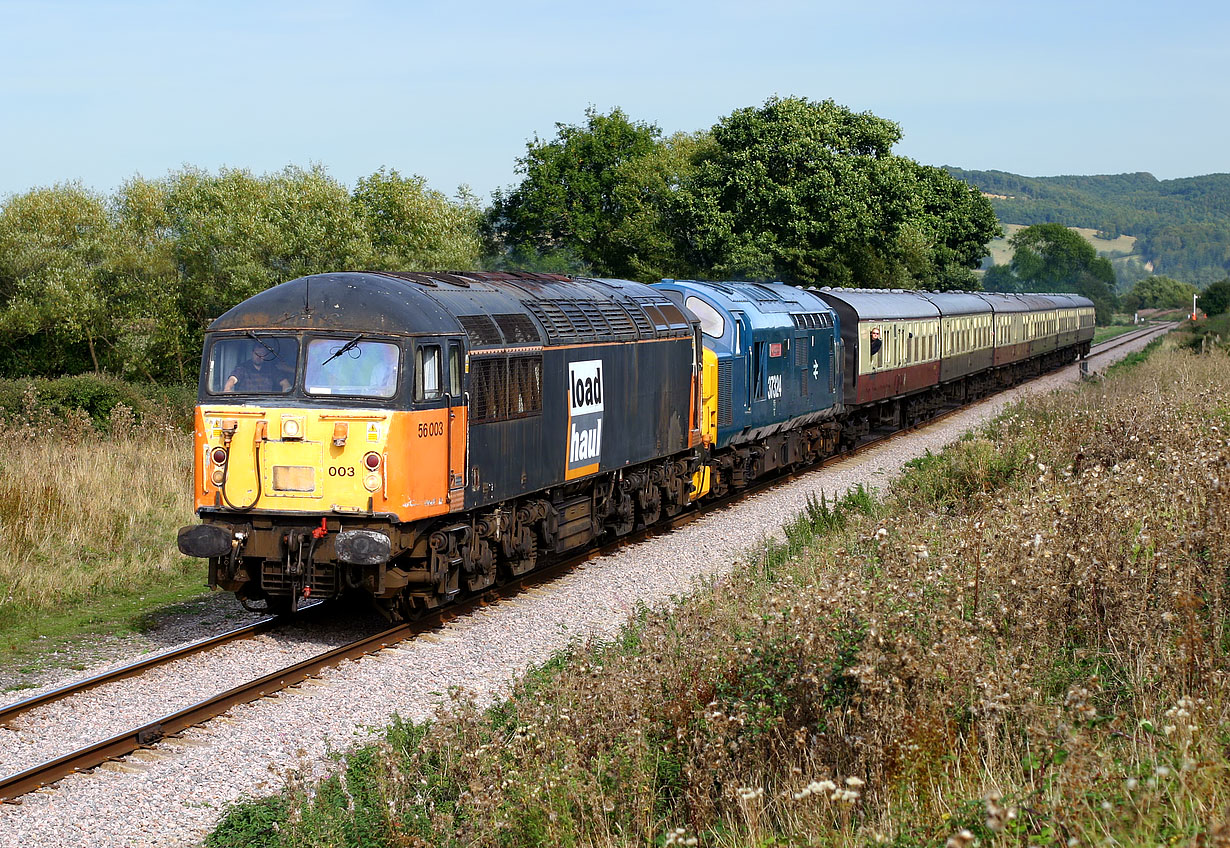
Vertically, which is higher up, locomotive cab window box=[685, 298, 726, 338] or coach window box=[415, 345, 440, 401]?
locomotive cab window box=[685, 298, 726, 338]

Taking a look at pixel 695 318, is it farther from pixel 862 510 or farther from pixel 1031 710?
pixel 1031 710

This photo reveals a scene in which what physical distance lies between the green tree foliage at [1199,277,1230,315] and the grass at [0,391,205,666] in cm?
7896

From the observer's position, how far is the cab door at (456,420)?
11.3m

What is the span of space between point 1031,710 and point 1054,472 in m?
8.16

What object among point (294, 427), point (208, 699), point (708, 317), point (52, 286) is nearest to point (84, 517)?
point (294, 427)

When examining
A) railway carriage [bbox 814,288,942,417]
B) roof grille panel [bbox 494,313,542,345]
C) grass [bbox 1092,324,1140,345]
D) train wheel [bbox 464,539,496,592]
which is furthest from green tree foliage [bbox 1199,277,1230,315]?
train wheel [bbox 464,539,496,592]

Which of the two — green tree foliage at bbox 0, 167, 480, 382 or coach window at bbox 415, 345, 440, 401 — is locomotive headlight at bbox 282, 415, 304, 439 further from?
green tree foliage at bbox 0, 167, 480, 382

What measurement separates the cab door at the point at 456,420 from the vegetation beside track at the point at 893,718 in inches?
94.1

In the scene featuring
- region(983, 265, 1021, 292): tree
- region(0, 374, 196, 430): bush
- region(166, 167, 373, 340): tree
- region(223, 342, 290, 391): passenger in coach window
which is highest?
region(983, 265, 1021, 292): tree

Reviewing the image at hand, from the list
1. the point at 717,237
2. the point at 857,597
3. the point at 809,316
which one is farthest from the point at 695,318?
the point at 717,237

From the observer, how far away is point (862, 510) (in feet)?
50.5

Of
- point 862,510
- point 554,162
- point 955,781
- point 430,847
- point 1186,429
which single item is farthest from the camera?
point 554,162

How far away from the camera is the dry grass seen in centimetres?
1309

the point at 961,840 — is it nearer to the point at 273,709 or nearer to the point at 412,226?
the point at 273,709
